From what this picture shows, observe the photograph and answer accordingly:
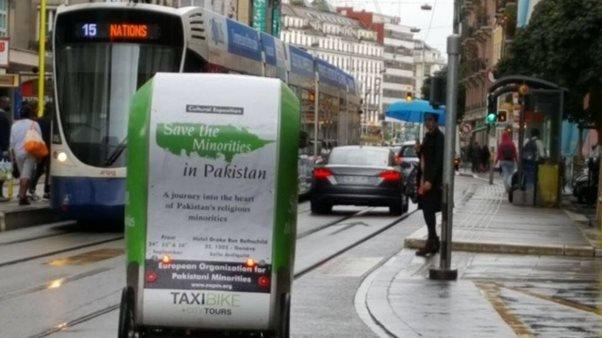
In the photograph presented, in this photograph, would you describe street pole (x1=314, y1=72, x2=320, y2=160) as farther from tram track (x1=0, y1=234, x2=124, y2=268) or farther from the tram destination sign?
the tram destination sign

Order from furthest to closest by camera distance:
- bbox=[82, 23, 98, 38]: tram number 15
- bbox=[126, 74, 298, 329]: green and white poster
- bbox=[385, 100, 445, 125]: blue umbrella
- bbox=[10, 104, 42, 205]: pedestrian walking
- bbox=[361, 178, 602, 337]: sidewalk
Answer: bbox=[385, 100, 445, 125]: blue umbrella, bbox=[10, 104, 42, 205]: pedestrian walking, bbox=[82, 23, 98, 38]: tram number 15, bbox=[361, 178, 602, 337]: sidewalk, bbox=[126, 74, 298, 329]: green and white poster

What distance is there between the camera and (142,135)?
11344mm

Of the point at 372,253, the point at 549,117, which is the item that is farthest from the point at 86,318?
the point at 549,117

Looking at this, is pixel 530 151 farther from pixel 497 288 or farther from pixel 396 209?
pixel 497 288

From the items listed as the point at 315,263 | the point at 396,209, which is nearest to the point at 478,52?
the point at 396,209

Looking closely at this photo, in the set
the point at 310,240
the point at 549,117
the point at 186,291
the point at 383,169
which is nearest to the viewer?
the point at 186,291

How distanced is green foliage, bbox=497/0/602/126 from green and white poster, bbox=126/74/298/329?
91.7 feet

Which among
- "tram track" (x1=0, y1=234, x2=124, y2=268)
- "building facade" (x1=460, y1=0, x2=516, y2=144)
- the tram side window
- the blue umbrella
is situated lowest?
"tram track" (x1=0, y1=234, x2=124, y2=268)

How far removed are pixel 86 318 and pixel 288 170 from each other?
12.6ft

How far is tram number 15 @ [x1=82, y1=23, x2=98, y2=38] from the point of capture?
80.2ft

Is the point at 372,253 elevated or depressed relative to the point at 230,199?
depressed

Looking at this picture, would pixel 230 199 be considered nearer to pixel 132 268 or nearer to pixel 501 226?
pixel 132 268

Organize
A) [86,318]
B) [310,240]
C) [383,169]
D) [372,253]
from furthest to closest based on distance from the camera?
[383,169] → [310,240] → [372,253] → [86,318]

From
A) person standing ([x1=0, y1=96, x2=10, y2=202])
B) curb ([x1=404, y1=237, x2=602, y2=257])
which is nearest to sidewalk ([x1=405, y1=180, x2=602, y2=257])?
curb ([x1=404, y1=237, x2=602, y2=257])
